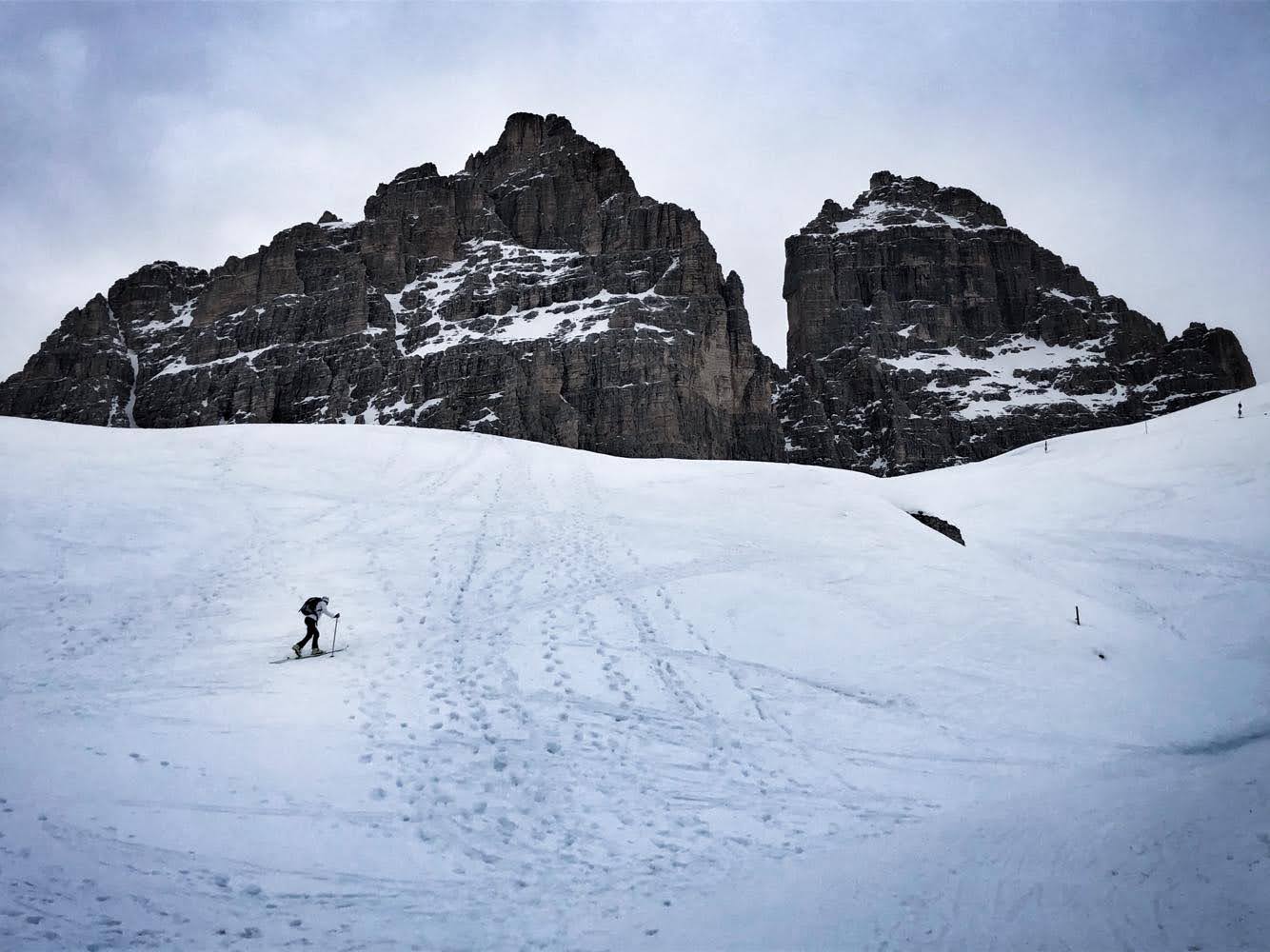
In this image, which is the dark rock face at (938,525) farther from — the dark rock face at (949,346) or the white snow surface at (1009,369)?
the white snow surface at (1009,369)

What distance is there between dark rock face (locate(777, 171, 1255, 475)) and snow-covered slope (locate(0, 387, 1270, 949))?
116 m

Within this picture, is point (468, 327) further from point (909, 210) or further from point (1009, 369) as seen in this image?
point (909, 210)

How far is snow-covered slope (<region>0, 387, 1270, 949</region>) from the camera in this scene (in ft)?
20.7

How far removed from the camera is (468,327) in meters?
119

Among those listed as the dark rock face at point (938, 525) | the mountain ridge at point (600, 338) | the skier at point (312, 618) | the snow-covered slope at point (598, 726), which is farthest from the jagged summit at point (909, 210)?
A: the skier at point (312, 618)

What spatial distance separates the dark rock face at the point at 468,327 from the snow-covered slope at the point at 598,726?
82.9 meters

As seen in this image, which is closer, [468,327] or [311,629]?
[311,629]

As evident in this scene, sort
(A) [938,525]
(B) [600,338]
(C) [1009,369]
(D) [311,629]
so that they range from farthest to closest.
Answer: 1. (C) [1009,369]
2. (B) [600,338]
3. (A) [938,525]
4. (D) [311,629]

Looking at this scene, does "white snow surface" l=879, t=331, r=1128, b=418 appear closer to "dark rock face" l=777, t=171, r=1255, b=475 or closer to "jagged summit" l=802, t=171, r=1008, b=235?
"dark rock face" l=777, t=171, r=1255, b=475

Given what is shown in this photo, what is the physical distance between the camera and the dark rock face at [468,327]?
349 ft

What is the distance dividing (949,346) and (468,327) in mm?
110807

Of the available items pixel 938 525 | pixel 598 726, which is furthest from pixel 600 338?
pixel 598 726

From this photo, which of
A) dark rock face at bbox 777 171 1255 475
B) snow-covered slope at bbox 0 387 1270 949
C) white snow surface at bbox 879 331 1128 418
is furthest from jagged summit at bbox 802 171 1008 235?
snow-covered slope at bbox 0 387 1270 949

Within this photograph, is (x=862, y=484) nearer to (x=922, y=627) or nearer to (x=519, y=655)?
(x=922, y=627)
